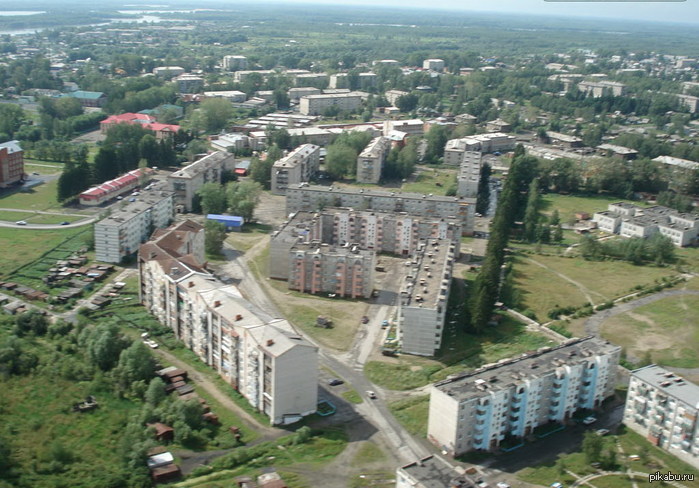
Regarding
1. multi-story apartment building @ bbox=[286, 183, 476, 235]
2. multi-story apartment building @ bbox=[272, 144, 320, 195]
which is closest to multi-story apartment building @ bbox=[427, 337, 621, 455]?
multi-story apartment building @ bbox=[286, 183, 476, 235]

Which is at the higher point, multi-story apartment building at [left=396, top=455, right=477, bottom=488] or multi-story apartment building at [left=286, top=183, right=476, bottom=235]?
multi-story apartment building at [left=286, top=183, right=476, bottom=235]

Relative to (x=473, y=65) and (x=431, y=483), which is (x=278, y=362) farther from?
(x=473, y=65)

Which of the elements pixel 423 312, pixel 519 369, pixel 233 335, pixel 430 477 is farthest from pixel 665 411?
pixel 233 335

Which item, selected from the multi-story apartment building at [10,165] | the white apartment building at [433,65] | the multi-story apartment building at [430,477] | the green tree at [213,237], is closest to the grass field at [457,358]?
the multi-story apartment building at [430,477]

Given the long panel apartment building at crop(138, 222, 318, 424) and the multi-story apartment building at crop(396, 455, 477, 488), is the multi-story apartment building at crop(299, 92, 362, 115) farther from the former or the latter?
the multi-story apartment building at crop(396, 455, 477, 488)

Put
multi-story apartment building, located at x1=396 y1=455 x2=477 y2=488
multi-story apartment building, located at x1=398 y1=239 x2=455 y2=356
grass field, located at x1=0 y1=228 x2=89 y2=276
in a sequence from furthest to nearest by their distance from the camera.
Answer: grass field, located at x1=0 y1=228 x2=89 y2=276
multi-story apartment building, located at x1=398 y1=239 x2=455 y2=356
multi-story apartment building, located at x1=396 y1=455 x2=477 y2=488

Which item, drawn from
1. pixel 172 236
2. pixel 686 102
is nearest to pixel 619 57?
pixel 686 102
